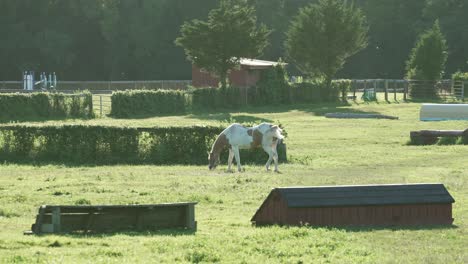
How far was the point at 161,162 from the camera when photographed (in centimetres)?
3266

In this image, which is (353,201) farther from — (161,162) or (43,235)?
(161,162)

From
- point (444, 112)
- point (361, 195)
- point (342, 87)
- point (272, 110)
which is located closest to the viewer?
point (361, 195)

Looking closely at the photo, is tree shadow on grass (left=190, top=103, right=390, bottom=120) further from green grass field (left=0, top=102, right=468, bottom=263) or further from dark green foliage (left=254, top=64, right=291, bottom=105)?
green grass field (left=0, top=102, right=468, bottom=263)

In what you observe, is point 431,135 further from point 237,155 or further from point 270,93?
point 270,93

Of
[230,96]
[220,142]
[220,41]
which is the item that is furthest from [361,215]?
[220,41]

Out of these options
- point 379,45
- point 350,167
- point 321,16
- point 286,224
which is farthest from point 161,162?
point 379,45

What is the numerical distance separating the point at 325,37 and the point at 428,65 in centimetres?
1168

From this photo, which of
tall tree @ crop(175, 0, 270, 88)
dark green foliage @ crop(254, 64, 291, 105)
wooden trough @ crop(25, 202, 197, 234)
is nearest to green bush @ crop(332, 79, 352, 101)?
dark green foliage @ crop(254, 64, 291, 105)

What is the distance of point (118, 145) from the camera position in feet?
109

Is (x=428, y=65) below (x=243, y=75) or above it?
above

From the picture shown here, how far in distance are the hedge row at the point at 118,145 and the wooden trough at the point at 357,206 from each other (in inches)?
570

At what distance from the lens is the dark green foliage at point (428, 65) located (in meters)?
86.6

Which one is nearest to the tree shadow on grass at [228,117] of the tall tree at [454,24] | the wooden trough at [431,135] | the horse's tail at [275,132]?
the wooden trough at [431,135]

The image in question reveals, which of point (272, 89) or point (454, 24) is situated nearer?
point (272, 89)
